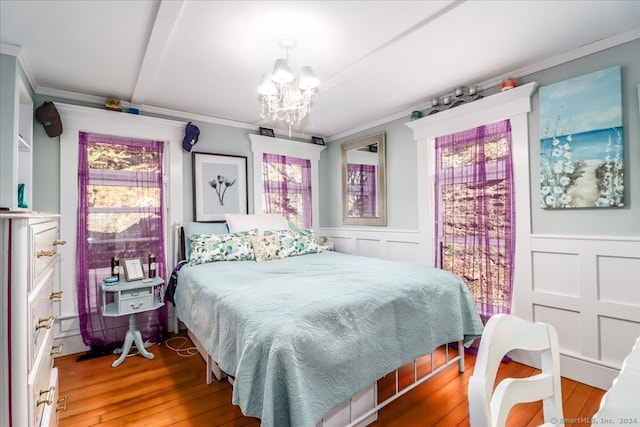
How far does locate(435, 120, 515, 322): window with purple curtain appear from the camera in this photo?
2.53 metres

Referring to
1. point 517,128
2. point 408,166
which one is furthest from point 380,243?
point 517,128

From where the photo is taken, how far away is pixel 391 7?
1685 millimetres

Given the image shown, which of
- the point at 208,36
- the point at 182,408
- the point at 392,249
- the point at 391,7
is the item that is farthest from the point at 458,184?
the point at 182,408

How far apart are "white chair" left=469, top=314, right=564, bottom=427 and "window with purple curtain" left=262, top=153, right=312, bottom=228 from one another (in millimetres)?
3272

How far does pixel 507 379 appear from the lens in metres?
0.67

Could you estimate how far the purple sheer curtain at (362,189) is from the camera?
3771mm

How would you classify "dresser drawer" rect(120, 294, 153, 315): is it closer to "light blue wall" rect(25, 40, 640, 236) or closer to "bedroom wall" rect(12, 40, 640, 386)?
"light blue wall" rect(25, 40, 640, 236)

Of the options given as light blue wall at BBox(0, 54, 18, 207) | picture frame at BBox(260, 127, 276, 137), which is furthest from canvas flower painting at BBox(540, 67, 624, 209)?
light blue wall at BBox(0, 54, 18, 207)

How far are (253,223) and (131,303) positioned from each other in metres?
1.32

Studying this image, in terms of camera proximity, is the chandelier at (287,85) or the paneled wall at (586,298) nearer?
the chandelier at (287,85)

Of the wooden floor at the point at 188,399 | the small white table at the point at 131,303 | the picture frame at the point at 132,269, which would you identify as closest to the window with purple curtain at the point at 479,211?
the wooden floor at the point at 188,399

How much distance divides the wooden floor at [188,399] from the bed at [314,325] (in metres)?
0.28

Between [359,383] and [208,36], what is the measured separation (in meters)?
2.21

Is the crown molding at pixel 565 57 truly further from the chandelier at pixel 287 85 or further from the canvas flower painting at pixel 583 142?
the chandelier at pixel 287 85
